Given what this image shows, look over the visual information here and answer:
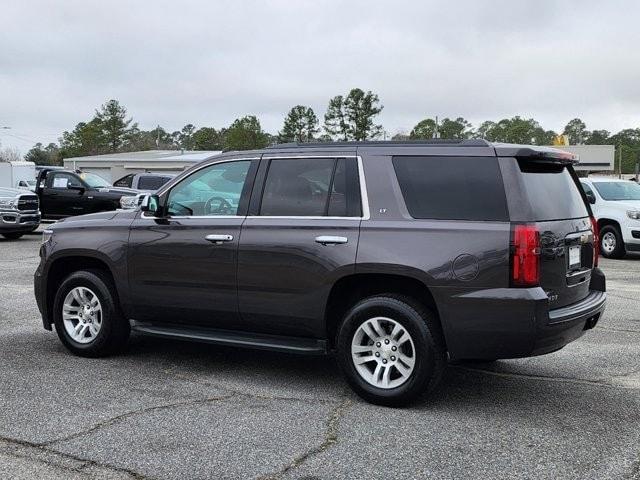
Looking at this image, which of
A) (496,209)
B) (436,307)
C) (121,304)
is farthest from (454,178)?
(121,304)

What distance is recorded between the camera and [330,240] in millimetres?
5223

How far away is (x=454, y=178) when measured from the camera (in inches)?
196

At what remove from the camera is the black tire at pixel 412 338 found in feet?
16.0

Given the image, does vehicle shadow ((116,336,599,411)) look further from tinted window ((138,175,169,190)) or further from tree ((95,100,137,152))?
tree ((95,100,137,152))

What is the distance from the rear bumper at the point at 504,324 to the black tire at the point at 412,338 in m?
0.12

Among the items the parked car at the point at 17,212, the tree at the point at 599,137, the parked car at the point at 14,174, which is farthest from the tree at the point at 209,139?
the parked car at the point at 17,212

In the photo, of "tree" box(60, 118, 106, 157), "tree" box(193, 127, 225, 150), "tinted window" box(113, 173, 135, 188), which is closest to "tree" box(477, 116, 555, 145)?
"tree" box(193, 127, 225, 150)

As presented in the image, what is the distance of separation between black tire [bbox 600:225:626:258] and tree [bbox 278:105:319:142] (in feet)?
203

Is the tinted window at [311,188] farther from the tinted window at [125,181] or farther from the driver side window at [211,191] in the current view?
the tinted window at [125,181]

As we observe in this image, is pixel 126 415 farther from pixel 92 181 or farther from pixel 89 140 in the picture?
pixel 89 140

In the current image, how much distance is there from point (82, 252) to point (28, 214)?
12571 millimetres

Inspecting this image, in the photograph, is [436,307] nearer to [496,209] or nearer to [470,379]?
[496,209]

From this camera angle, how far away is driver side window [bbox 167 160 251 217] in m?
5.89

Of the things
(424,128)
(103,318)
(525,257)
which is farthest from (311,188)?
(424,128)
